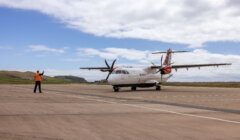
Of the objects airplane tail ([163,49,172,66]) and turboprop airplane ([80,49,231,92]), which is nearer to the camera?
turboprop airplane ([80,49,231,92])

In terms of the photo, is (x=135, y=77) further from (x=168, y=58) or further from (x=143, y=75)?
(x=168, y=58)

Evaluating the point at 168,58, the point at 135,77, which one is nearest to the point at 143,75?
the point at 135,77

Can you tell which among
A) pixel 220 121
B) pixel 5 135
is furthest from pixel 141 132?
pixel 220 121

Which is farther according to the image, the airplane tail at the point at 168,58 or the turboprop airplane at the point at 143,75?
the airplane tail at the point at 168,58

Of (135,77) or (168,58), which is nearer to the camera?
(135,77)

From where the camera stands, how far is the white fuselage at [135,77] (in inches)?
1757

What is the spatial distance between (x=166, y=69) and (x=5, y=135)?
133 ft

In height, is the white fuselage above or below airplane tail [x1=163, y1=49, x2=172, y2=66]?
below

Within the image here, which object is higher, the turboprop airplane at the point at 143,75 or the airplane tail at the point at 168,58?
the airplane tail at the point at 168,58

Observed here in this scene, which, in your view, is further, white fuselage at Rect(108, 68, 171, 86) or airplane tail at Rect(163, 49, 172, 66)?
airplane tail at Rect(163, 49, 172, 66)

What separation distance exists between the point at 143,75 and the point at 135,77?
1.44 metres

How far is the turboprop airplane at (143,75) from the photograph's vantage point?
44969 millimetres

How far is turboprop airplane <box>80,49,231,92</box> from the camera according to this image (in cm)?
4497

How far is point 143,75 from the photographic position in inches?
1896
